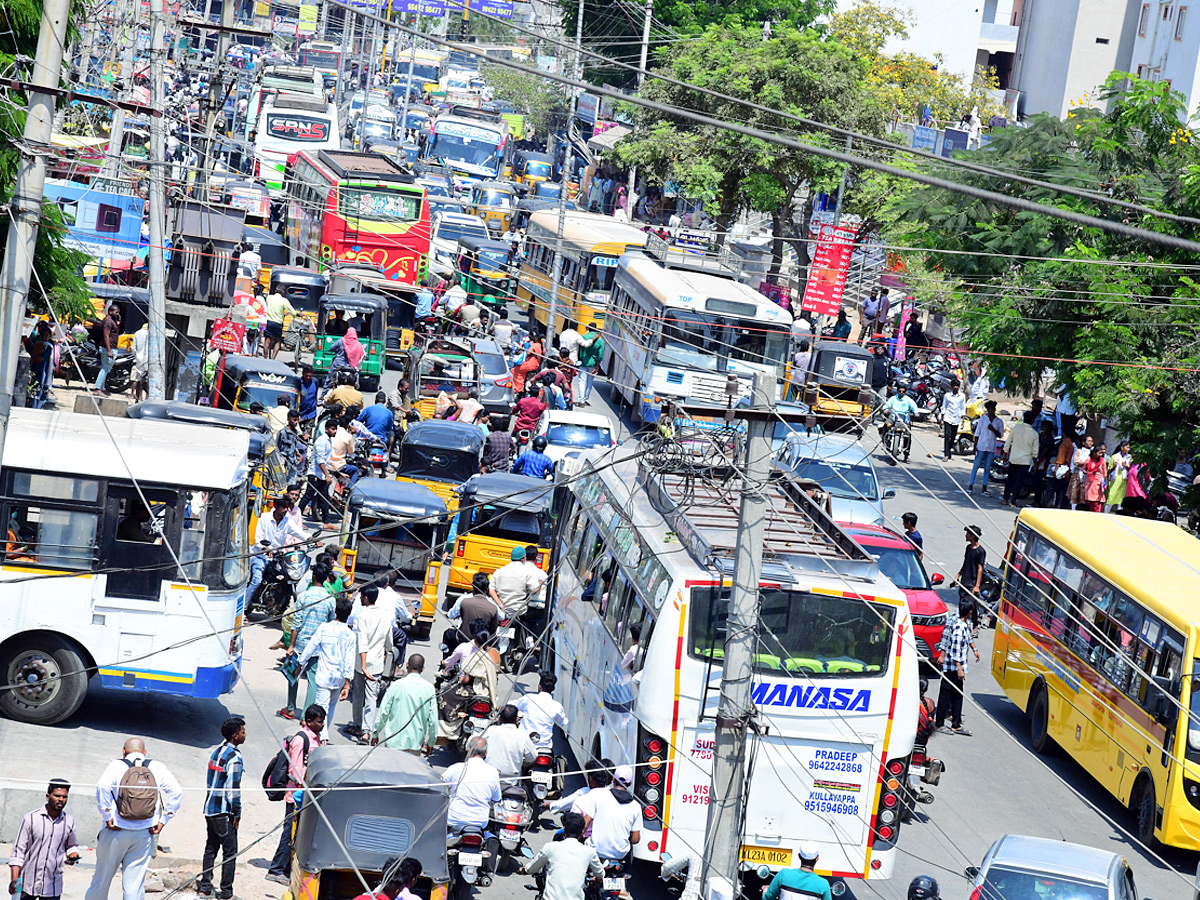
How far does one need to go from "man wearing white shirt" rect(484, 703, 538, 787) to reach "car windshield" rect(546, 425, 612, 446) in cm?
1143

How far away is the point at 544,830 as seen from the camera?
14.0 metres

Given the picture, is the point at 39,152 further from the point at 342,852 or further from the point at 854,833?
the point at 854,833

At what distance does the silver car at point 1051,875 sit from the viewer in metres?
11.6

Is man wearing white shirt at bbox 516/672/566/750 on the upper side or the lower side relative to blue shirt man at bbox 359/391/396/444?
lower

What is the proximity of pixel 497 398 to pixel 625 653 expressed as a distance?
15.2m

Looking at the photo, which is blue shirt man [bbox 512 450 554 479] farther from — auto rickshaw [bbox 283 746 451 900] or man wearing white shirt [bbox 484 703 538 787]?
auto rickshaw [bbox 283 746 451 900]

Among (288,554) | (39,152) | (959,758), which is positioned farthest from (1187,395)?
(39,152)

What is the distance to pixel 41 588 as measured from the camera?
13984 mm

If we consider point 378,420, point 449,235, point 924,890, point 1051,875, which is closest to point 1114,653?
point 1051,875

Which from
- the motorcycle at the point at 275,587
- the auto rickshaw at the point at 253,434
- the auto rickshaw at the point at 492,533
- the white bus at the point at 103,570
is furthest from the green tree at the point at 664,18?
the white bus at the point at 103,570

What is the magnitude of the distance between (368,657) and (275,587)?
3838 millimetres

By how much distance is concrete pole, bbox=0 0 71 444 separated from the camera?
1202 centimetres

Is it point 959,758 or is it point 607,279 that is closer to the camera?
point 959,758

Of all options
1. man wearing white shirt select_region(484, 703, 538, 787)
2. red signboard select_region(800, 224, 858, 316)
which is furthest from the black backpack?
red signboard select_region(800, 224, 858, 316)
